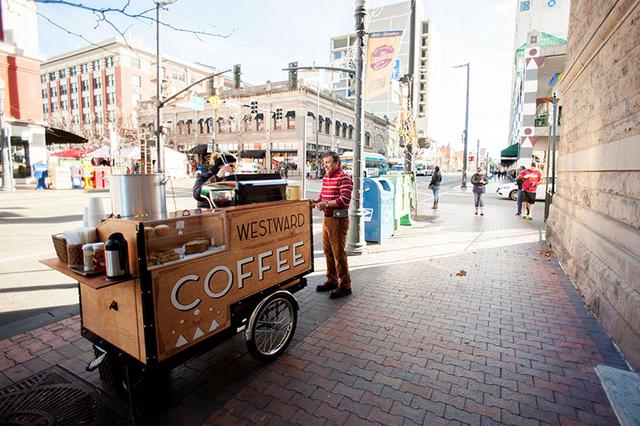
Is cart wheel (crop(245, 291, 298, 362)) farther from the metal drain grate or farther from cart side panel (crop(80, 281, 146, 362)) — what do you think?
the metal drain grate

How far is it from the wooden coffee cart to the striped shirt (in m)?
1.35

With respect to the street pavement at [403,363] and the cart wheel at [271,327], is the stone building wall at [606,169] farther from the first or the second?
the cart wheel at [271,327]

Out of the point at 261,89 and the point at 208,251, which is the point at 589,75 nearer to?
the point at 208,251

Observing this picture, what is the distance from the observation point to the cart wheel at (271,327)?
10.5 ft

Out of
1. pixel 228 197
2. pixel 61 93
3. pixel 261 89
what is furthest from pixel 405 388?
pixel 61 93

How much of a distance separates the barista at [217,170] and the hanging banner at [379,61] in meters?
4.04

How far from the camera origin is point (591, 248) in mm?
4879

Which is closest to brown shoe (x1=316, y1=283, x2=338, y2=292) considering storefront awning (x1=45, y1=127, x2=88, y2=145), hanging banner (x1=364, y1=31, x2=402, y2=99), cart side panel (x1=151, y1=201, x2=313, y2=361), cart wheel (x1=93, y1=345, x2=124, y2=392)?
cart side panel (x1=151, y1=201, x2=313, y2=361)

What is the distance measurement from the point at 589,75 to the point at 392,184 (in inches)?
184

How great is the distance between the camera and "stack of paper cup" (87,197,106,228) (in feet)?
9.43

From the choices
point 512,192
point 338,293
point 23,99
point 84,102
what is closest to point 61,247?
point 338,293

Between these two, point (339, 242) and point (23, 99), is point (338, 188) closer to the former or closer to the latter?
point (339, 242)

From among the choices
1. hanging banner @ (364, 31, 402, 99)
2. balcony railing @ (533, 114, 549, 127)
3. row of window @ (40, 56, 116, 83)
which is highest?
row of window @ (40, 56, 116, 83)

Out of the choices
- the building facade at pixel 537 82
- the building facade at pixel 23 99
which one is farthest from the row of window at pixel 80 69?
the building facade at pixel 537 82
